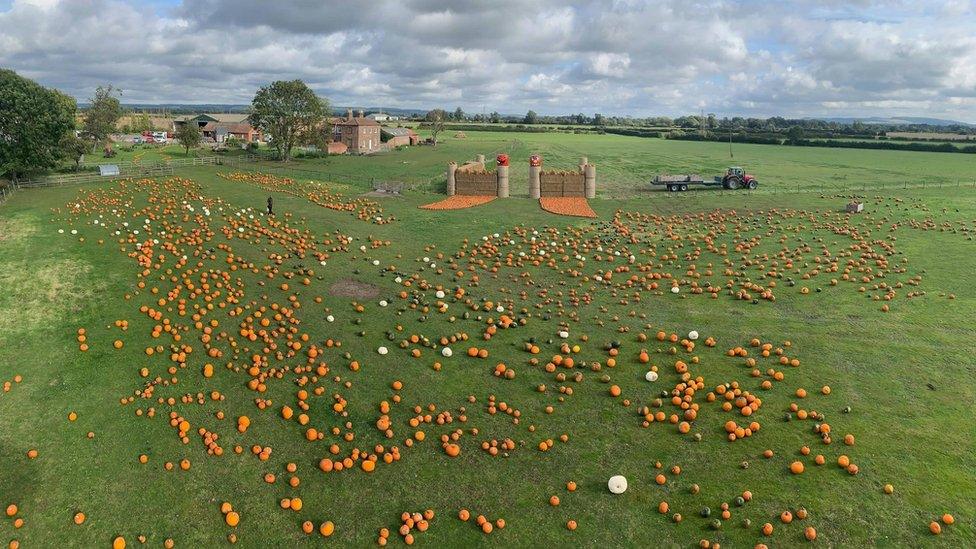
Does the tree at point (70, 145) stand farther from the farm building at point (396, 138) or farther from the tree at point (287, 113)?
the farm building at point (396, 138)

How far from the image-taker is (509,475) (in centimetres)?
1509

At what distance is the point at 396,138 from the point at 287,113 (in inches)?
2333

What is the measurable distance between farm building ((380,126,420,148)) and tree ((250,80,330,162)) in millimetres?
49037

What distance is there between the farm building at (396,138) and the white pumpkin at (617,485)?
120180 mm

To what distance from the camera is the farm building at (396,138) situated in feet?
428

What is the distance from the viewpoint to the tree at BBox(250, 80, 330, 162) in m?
74.4

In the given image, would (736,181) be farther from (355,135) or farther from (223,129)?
(223,129)

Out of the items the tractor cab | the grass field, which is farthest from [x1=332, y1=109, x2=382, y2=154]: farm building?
the grass field

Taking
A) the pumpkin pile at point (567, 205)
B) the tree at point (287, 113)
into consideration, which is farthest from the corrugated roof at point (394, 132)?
the pumpkin pile at point (567, 205)

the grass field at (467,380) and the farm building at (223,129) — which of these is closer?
the grass field at (467,380)

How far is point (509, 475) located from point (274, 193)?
3914cm

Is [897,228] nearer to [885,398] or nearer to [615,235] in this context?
[615,235]

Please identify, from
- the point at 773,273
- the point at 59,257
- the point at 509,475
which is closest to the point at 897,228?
the point at 773,273

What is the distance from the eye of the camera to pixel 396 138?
13350 cm
